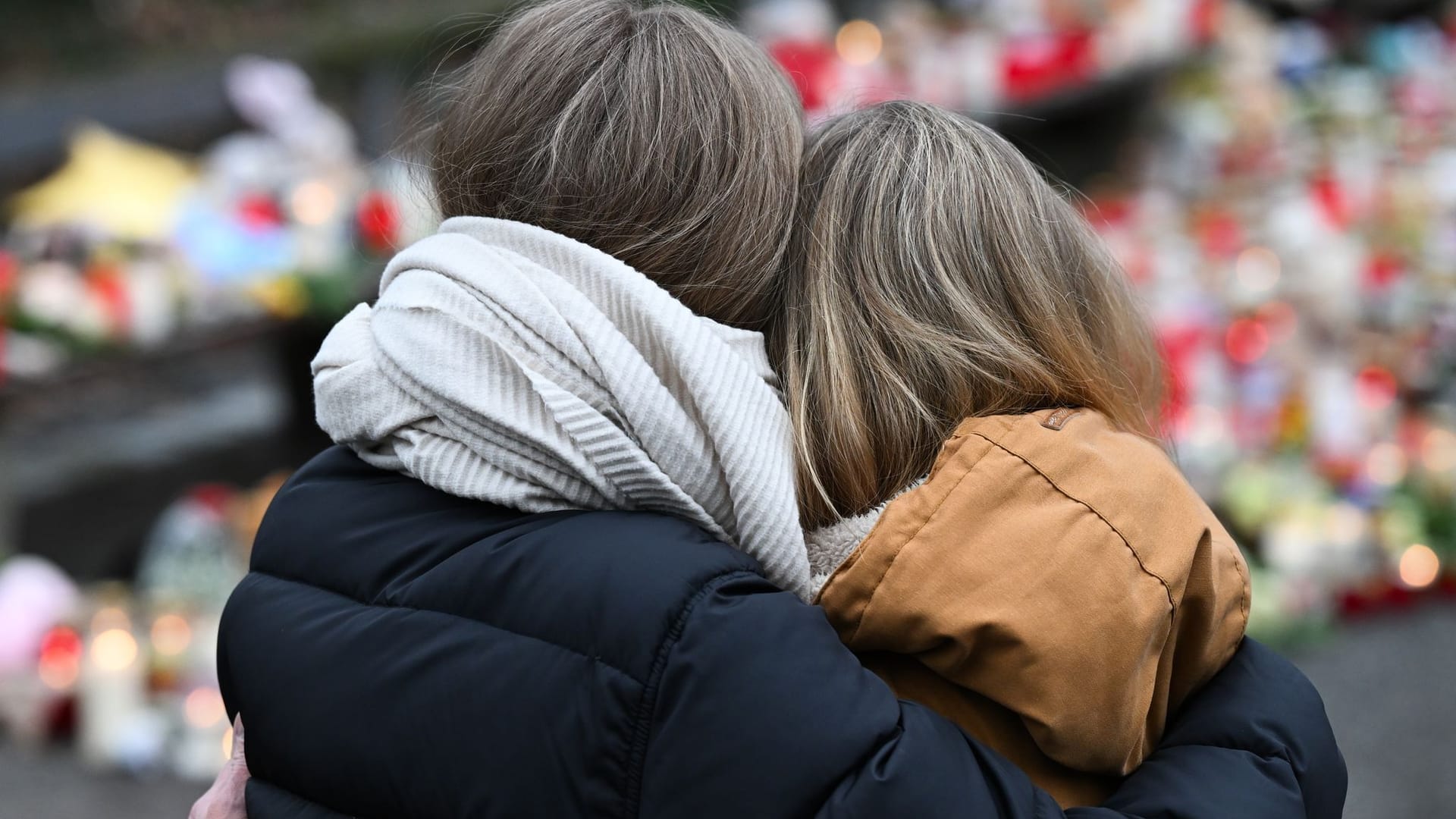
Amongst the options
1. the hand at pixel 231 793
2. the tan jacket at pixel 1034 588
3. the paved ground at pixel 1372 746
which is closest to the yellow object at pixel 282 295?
the paved ground at pixel 1372 746

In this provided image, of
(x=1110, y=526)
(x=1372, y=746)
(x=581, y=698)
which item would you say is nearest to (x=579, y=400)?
(x=581, y=698)

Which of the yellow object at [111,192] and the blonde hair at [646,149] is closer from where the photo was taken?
the blonde hair at [646,149]

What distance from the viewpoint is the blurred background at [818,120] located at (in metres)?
3.09

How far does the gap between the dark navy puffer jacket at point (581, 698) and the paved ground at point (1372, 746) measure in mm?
1887

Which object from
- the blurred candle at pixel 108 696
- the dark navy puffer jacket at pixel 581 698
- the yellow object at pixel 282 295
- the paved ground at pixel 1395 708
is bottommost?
the paved ground at pixel 1395 708

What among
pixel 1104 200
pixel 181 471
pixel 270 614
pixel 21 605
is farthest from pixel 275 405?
pixel 270 614

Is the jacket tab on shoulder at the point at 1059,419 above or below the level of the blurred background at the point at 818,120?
above

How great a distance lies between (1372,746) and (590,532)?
2.72 meters

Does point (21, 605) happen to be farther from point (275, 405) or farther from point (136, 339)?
point (275, 405)

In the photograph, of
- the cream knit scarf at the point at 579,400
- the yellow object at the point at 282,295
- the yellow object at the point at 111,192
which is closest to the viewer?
the cream knit scarf at the point at 579,400

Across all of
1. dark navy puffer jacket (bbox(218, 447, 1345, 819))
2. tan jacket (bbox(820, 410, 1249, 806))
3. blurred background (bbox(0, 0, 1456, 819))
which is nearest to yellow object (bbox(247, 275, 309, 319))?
blurred background (bbox(0, 0, 1456, 819))

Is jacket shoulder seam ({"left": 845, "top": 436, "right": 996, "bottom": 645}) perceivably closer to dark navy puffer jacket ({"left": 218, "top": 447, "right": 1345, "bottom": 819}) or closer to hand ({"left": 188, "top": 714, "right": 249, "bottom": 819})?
dark navy puffer jacket ({"left": 218, "top": 447, "right": 1345, "bottom": 819})

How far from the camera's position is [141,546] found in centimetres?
446

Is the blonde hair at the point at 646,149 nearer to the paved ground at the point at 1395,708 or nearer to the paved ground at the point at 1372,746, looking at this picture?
the paved ground at the point at 1372,746
